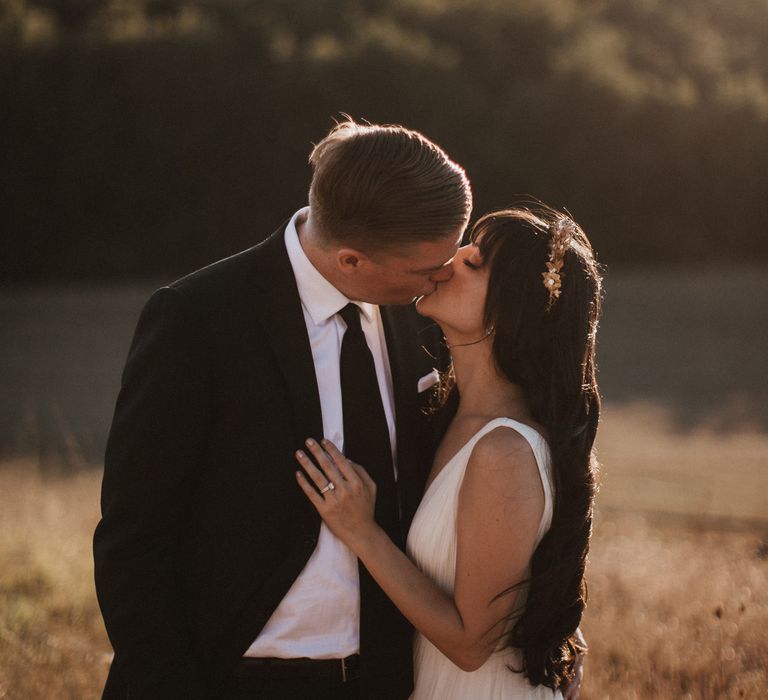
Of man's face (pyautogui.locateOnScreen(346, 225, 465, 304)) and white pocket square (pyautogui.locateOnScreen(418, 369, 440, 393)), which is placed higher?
man's face (pyautogui.locateOnScreen(346, 225, 465, 304))

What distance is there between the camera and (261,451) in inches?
84.1

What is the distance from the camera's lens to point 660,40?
2078 centimetres

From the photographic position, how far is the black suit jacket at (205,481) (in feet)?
6.70

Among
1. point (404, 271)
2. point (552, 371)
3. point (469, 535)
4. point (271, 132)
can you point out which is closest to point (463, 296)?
point (404, 271)

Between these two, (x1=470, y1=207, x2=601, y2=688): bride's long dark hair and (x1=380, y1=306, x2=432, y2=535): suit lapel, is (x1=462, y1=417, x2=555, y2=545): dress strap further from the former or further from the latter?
(x1=380, y1=306, x2=432, y2=535): suit lapel

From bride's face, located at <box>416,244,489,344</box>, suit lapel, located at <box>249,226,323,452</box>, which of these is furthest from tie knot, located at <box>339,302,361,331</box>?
bride's face, located at <box>416,244,489,344</box>

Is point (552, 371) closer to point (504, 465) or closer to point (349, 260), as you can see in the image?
A: point (504, 465)

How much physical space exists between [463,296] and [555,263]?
243 mm

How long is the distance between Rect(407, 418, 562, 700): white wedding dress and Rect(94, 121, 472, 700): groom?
0.11 meters

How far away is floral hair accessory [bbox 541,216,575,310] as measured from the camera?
7.80 ft

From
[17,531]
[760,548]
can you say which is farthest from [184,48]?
[760,548]

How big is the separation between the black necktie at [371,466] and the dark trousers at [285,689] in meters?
0.08

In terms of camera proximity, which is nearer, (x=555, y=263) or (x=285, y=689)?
(x=285, y=689)

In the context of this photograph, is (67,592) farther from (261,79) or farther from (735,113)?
(735,113)
